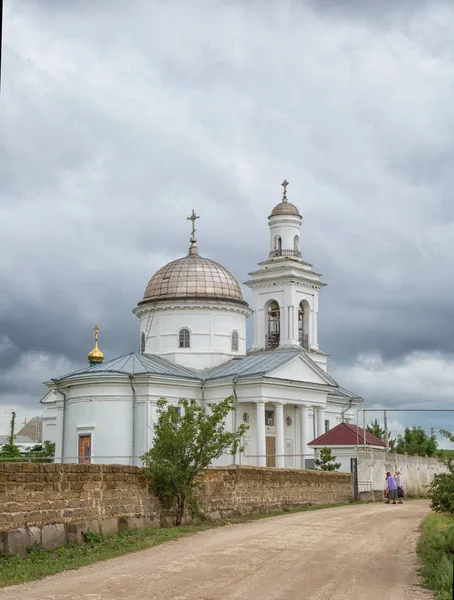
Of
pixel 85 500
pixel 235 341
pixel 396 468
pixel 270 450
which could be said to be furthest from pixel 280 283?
pixel 85 500

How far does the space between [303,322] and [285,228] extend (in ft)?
21.0

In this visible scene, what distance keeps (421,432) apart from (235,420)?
32.0m

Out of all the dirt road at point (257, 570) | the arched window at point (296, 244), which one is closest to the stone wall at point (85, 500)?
the dirt road at point (257, 570)

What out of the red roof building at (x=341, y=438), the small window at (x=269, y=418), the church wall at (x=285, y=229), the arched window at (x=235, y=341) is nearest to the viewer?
the red roof building at (x=341, y=438)

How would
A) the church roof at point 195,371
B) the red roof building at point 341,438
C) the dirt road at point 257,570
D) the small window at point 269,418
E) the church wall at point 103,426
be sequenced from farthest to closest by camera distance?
the small window at point 269,418
the church roof at point 195,371
the church wall at point 103,426
the red roof building at point 341,438
the dirt road at point 257,570

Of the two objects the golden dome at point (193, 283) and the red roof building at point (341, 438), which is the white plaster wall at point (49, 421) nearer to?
the golden dome at point (193, 283)

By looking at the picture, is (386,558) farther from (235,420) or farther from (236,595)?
(235,420)

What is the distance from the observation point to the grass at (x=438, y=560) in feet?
35.1

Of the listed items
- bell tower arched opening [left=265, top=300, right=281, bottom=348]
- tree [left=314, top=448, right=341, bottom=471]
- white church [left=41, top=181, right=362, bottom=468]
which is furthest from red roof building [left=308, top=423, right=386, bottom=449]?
bell tower arched opening [left=265, top=300, right=281, bottom=348]

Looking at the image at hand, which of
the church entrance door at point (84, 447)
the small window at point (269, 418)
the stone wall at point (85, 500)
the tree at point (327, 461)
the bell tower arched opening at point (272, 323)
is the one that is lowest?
the stone wall at point (85, 500)

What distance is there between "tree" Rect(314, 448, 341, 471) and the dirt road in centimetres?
1935

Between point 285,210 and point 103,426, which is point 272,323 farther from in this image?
point 103,426

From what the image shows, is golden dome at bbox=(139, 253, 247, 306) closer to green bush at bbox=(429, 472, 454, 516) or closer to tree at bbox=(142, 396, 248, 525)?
tree at bbox=(142, 396, 248, 525)

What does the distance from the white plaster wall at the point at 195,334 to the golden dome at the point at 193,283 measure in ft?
2.37
